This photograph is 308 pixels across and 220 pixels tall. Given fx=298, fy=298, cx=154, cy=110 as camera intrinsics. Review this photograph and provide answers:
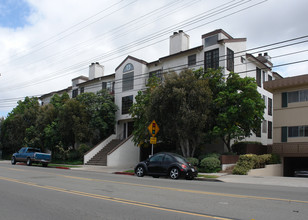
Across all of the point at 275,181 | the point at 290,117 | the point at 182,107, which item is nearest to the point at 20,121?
the point at 182,107

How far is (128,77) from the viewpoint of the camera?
32.7 metres

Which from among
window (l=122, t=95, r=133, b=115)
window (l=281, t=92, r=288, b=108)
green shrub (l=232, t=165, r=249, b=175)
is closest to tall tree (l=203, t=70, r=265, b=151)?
green shrub (l=232, t=165, r=249, b=175)

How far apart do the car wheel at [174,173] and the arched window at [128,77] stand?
1801cm

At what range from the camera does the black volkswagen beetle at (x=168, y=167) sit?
50.0ft

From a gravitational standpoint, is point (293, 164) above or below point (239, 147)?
below

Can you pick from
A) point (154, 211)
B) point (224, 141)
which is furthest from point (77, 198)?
point (224, 141)

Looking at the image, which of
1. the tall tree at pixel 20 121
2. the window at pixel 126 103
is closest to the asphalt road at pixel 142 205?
the window at pixel 126 103

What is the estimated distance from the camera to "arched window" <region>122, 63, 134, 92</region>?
106ft

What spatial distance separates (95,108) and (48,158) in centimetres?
765

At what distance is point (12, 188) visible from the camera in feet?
34.4

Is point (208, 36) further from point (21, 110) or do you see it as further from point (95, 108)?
point (21, 110)

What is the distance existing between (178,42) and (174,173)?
17037mm

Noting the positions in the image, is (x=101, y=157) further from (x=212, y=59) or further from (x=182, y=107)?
(x=212, y=59)

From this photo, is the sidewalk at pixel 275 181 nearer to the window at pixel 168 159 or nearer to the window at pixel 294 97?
the window at pixel 168 159
